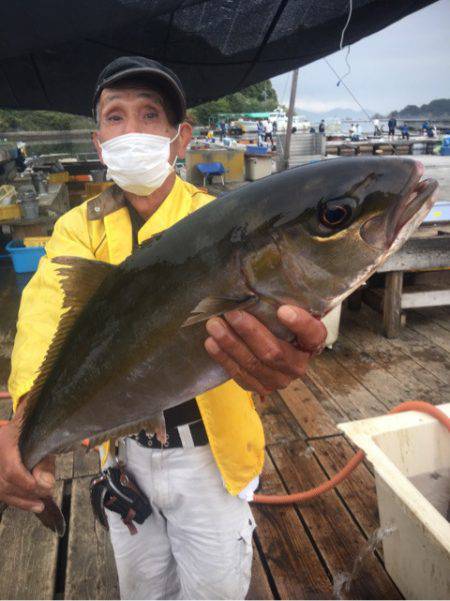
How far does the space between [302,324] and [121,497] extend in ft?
4.46

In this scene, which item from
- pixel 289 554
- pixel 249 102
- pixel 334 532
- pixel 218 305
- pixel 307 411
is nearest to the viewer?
pixel 218 305

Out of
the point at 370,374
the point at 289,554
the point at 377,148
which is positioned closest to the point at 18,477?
the point at 289,554

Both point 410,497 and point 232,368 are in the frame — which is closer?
point 232,368

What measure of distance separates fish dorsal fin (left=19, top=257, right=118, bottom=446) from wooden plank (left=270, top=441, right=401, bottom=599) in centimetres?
232

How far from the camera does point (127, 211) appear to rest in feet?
7.11

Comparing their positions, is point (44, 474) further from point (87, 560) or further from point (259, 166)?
point (259, 166)

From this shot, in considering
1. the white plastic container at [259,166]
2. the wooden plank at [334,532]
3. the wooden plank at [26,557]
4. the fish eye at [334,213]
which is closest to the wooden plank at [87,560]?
the wooden plank at [26,557]

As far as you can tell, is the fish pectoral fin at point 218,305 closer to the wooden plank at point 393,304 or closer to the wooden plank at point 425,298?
the wooden plank at point 393,304

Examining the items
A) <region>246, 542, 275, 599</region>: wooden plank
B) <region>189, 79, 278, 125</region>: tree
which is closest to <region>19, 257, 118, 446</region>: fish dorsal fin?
<region>246, 542, 275, 599</region>: wooden plank

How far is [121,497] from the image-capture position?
80.7 inches

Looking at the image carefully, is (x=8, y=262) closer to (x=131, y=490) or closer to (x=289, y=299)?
(x=131, y=490)

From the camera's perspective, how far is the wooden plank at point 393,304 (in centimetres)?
568

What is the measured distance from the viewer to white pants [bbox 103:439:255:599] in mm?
2092

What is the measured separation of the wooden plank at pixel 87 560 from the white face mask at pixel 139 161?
8.29 feet
